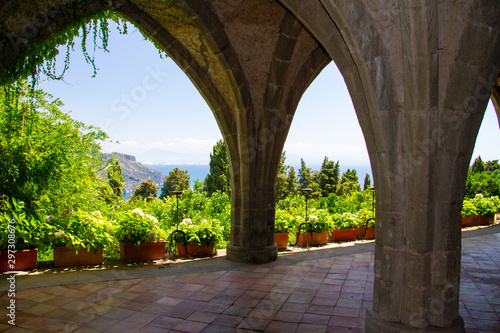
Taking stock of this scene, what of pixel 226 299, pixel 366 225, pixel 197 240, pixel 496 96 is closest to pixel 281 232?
pixel 197 240

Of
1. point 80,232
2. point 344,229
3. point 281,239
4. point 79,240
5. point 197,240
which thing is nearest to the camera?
point 79,240

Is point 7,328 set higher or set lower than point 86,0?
lower

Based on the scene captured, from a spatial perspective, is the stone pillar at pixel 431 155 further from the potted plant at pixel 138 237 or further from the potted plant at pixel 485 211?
the potted plant at pixel 485 211

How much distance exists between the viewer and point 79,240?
5.24 m

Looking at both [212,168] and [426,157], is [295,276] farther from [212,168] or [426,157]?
[212,168]

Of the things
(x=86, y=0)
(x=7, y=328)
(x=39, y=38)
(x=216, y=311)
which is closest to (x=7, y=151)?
(x=39, y=38)

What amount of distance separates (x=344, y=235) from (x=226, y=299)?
3.95 meters

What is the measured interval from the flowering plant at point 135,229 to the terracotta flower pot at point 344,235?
353cm

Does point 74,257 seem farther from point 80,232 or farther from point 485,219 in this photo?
point 485,219

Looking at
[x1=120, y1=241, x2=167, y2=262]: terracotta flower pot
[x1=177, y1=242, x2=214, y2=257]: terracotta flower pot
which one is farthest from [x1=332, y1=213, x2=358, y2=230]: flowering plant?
[x1=120, y1=241, x2=167, y2=262]: terracotta flower pot

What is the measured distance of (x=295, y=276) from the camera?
4965 millimetres

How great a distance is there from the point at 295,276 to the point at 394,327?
7.39ft

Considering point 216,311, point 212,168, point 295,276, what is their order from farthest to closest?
point 212,168, point 295,276, point 216,311

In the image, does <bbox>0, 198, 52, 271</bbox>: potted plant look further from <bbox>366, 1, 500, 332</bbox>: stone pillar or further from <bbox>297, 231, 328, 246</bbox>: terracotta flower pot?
<bbox>366, 1, 500, 332</bbox>: stone pillar
